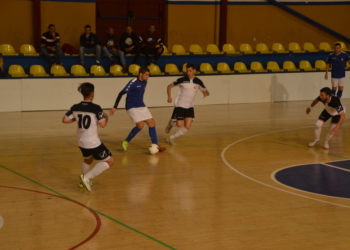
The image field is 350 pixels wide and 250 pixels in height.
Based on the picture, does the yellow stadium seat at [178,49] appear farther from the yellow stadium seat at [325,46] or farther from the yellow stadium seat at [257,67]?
the yellow stadium seat at [325,46]

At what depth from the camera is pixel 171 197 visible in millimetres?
8242

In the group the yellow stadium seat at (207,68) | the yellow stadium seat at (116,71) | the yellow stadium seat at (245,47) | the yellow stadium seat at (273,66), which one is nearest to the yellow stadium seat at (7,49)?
the yellow stadium seat at (116,71)

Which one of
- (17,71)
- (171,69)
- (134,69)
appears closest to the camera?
(17,71)

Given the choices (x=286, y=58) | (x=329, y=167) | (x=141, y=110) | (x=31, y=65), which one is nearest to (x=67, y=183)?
(x=141, y=110)

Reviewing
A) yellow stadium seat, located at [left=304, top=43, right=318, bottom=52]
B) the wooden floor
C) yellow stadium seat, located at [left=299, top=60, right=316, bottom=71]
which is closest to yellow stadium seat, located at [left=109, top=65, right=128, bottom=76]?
the wooden floor

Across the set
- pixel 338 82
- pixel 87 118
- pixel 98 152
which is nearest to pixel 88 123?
pixel 87 118

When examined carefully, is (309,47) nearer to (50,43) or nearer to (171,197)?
(50,43)

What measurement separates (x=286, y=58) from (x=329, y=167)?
12624 mm

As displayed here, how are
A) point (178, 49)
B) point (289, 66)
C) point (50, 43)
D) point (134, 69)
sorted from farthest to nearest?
point (289, 66), point (178, 49), point (134, 69), point (50, 43)

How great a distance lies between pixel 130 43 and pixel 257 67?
5222 mm

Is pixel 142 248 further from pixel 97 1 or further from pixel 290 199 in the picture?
pixel 97 1

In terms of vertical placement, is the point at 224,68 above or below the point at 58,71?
above

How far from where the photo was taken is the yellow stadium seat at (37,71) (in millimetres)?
17895

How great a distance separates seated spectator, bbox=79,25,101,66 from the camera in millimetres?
18859
